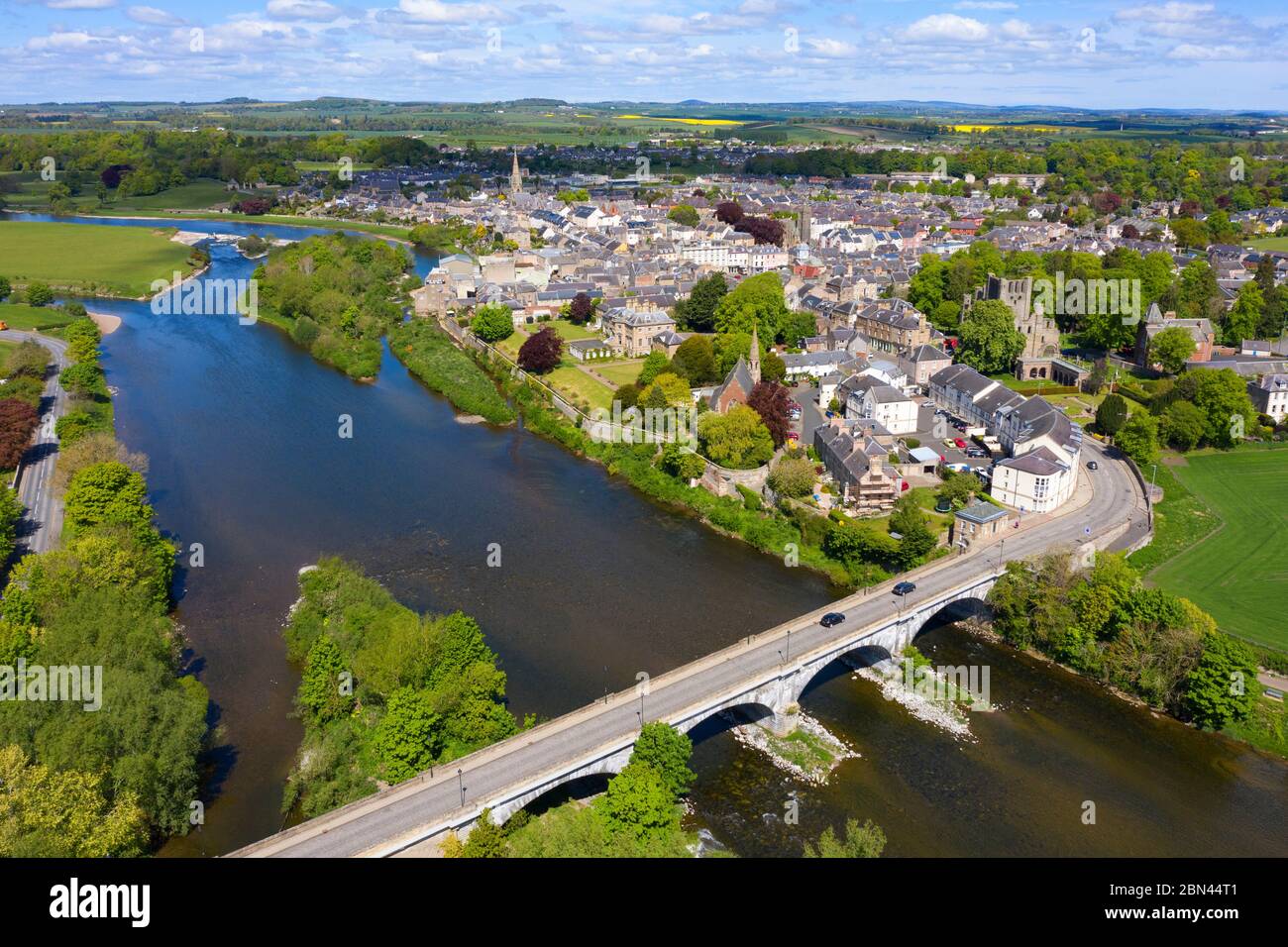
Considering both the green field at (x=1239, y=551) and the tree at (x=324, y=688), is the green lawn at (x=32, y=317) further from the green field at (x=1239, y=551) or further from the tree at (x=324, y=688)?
the green field at (x=1239, y=551)

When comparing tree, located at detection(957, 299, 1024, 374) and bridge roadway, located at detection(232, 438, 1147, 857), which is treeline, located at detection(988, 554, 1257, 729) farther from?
tree, located at detection(957, 299, 1024, 374)

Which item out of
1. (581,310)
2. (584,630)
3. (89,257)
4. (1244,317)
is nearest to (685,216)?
(581,310)

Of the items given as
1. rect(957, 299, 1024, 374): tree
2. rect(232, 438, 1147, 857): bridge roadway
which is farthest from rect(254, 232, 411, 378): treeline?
rect(232, 438, 1147, 857): bridge roadway

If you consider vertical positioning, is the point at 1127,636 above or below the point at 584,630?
above

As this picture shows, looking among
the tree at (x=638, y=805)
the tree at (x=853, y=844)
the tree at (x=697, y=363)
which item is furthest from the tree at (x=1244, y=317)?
the tree at (x=638, y=805)

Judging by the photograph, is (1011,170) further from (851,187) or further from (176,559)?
(176,559)

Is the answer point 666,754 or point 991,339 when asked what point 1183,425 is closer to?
point 991,339
